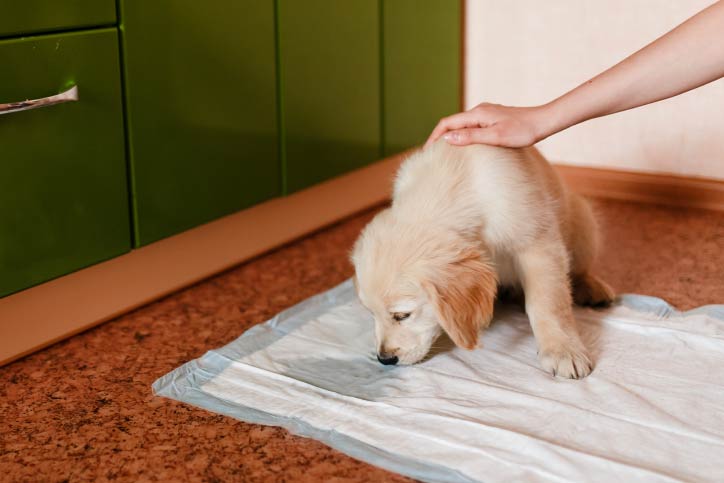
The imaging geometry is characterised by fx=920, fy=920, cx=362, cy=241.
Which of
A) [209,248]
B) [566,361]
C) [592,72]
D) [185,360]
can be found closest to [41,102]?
[185,360]

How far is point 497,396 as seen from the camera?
195 cm

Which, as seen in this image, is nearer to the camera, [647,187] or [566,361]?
[566,361]

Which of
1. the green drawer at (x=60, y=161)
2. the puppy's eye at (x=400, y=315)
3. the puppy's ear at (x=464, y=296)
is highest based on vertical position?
the green drawer at (x=60, y=161)

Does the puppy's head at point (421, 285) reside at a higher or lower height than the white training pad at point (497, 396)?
higher

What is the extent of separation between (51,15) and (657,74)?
1.33m

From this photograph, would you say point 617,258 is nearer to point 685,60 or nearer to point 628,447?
point 685,60

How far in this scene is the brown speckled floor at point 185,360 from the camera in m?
1.76

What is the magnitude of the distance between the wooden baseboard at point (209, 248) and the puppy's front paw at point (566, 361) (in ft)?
2.12

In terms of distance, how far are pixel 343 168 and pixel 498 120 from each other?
1.06 meters

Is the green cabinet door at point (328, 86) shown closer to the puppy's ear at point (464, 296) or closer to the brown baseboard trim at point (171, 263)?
the brown baseboard trim at point (171, 263)

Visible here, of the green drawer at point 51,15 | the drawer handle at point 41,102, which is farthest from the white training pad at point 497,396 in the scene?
the green drawer at point 51,15

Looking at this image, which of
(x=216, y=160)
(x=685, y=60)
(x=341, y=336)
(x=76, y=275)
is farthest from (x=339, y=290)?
(x=685, y=60)

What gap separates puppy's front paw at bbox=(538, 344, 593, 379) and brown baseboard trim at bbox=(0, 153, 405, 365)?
61 centimetres

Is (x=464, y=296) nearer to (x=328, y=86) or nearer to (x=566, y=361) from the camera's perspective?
(x=566, y=361)
